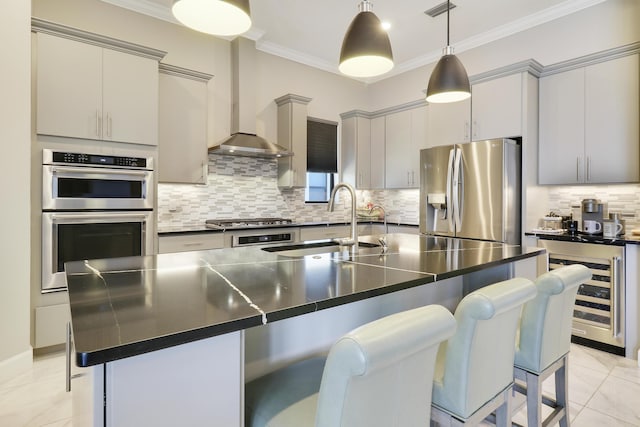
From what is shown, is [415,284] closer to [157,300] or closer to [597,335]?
[157,300]

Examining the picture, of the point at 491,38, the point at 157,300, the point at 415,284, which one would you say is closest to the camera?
the point at 157,300

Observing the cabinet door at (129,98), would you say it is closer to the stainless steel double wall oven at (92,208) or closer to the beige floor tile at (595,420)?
the stainless steel double wall oven at (92,208)

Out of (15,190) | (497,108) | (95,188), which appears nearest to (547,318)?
(497,108)

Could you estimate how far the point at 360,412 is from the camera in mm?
818

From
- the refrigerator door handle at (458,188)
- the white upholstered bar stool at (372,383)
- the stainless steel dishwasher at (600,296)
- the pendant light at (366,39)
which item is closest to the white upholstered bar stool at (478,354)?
the white upholstered bar stool at (372,383)

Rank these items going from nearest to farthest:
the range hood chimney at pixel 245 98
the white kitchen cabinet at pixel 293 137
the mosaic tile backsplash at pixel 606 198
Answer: the mosaic tile backsplash at pixel 606 198, the range hood chimney at pixel 245 98, the white kitchen cabinet at pixel 293 137

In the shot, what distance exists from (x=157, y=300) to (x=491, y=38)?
4.69 meters

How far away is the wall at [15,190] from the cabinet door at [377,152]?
3950 mm

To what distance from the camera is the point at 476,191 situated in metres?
3.74

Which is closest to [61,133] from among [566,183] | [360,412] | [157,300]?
[157,300]

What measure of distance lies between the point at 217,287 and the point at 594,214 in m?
3.66

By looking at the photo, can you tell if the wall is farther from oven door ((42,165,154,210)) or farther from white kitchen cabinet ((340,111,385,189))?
white kitchen cabinet ((340,111,385,189))

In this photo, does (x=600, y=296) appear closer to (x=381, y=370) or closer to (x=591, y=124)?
(x=591, y=124)

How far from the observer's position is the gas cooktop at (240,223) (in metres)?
3.79
